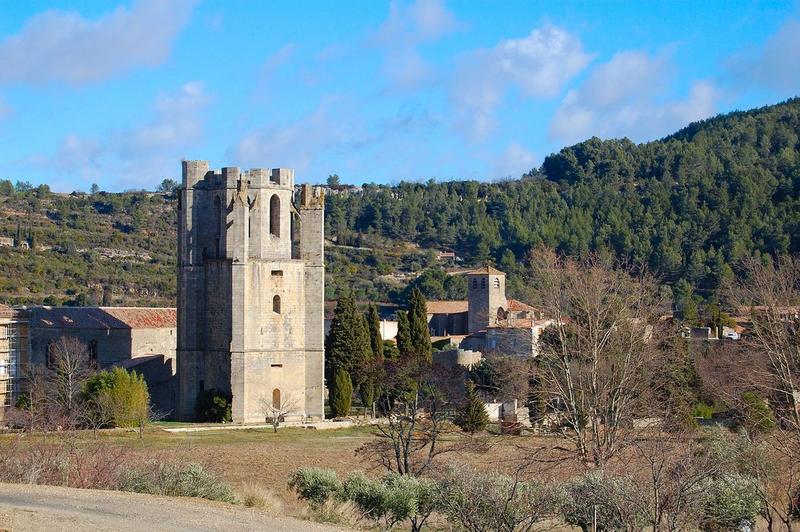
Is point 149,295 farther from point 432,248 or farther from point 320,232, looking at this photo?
point 432,248

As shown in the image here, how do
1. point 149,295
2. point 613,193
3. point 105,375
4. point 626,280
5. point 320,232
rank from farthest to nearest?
point 613,193 → point 149,295 → point 320,232 → point 105,375 → point 626,280

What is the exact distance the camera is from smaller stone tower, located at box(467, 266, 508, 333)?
93.7 m

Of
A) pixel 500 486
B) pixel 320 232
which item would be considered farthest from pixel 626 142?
pixel 500 486

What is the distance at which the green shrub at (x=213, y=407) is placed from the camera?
1967 inches

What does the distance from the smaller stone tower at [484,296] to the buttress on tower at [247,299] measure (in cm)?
4147

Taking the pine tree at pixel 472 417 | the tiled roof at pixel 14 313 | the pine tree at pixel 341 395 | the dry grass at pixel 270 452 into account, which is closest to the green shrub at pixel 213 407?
the dry grass at pixel 270 452

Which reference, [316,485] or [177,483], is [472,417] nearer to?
[316,485]

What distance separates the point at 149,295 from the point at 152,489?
65.6 metres

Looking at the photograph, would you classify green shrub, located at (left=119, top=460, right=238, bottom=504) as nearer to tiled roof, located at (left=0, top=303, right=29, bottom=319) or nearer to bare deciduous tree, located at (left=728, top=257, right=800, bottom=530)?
bare deciduous tree, located at (left=728, top=257, right=800, bottom=530)

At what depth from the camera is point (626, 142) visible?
156 metres

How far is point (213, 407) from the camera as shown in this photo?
5009cm

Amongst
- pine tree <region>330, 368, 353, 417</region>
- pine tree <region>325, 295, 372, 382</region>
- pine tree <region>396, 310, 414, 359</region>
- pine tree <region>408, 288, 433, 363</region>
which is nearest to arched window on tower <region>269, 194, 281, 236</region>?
pine tree <region>325, 295, 372, 382</region>

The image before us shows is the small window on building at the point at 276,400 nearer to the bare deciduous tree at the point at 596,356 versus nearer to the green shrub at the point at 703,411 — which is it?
the bare deciduous tree at the point at 596,356

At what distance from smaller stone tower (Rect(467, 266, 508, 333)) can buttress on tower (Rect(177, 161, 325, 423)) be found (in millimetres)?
41471
